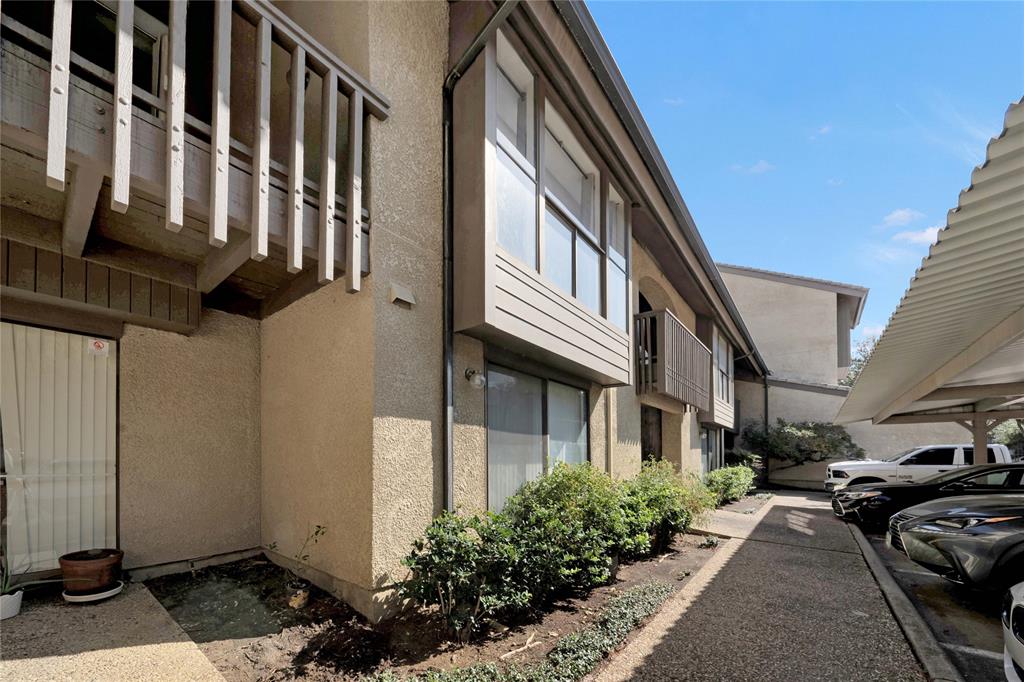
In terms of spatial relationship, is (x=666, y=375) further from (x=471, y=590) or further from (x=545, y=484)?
(x=471, y=590)

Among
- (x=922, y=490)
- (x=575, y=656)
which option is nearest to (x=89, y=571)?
(x=575, y=656)

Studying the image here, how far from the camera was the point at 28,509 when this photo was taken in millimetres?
4305

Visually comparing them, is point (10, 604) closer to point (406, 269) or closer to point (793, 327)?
point (406, 269)

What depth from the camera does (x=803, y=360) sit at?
78.6 ft

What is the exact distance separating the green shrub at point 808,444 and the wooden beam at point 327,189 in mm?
21727

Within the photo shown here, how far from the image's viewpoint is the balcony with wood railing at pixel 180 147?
2904 millimetres

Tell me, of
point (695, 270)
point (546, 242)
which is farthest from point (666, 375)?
point (546, 242)

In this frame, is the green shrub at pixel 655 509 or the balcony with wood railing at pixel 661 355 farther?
the balcony with wood railing at pixel 661 355

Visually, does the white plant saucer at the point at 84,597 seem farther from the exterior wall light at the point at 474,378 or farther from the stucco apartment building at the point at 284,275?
the exterior wall light at the point at 474,378

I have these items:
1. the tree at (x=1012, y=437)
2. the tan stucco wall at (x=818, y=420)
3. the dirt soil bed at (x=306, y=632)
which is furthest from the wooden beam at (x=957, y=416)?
the dirt soil bed at (x=306, y=632)

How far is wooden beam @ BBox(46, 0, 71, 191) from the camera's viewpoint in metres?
2.74

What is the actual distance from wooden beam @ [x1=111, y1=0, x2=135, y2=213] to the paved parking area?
6.50 meters

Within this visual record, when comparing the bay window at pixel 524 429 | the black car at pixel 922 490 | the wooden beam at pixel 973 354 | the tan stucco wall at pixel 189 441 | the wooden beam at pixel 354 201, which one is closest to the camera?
the wooden beam at pixel 354 201

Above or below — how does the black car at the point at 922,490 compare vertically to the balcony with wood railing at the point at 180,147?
below
